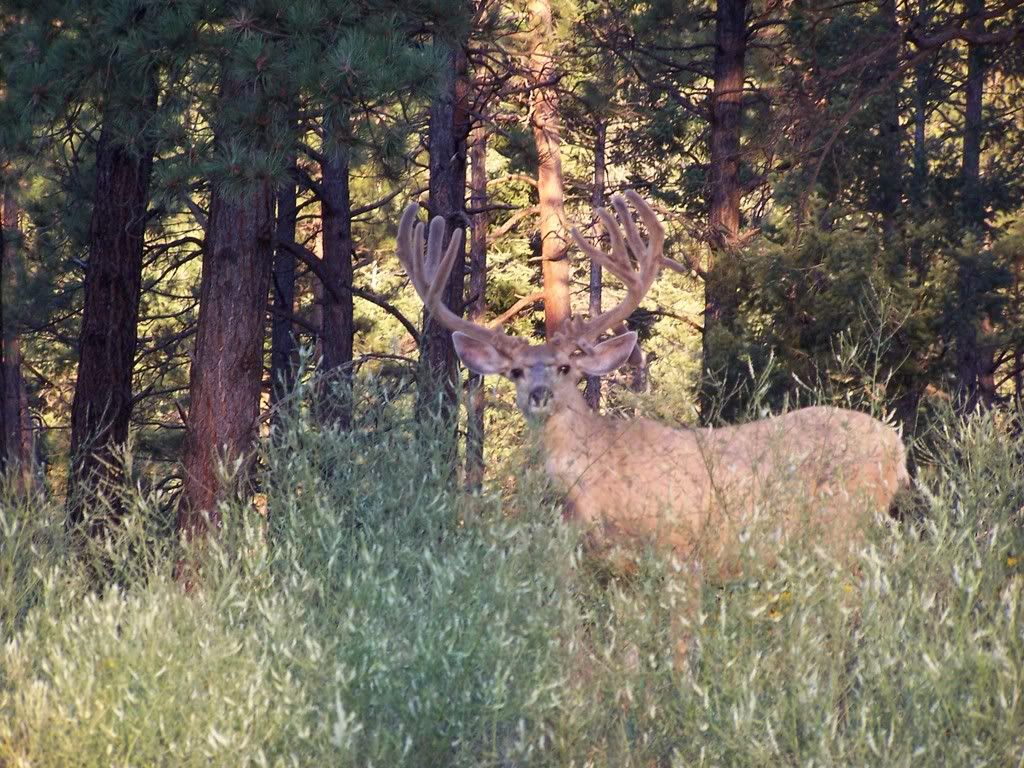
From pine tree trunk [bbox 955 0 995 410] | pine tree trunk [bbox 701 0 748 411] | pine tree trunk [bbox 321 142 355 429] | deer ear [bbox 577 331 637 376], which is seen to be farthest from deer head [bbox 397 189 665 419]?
pine tree trunk [bbox 701 0 748 411]

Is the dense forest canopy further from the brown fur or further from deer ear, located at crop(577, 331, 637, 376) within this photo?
deer ear, located at crop(577, 331, 637, 376)

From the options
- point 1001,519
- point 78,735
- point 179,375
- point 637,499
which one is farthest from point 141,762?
point 179,375

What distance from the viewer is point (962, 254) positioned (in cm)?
1263

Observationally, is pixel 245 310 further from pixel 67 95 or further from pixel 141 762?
pixel 141 762

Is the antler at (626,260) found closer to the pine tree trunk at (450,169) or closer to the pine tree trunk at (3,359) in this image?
the pine tree trunk at (450,169)

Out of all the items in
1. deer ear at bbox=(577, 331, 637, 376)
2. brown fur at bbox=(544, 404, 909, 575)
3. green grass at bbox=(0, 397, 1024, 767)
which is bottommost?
green grass at bbox=(0, 397, 1024, 767)

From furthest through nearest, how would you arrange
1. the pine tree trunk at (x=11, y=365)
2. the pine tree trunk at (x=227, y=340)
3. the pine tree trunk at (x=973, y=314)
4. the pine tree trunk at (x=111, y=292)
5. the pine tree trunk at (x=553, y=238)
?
the pine tree trunk at (x=553, y=238) → the pine tree trunk at (x=11, y=365) → the pine tree trunk at (x=973, y=314) → the pine tree trunk at (x=111, y=292) → the pine tree trunk at (x=227, y=340)

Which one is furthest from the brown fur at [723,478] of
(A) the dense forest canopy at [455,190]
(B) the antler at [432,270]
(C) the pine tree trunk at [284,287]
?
(C) the pine tree trunk at [284,287]

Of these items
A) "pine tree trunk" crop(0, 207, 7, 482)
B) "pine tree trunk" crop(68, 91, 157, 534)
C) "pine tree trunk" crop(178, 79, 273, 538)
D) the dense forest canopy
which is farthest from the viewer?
"pine tree trunk" crop(0, 207, 7, 482)

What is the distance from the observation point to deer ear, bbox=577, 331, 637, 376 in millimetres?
8281

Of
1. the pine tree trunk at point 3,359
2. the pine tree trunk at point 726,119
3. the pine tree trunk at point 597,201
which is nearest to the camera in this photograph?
the pine tree trunk at point 726,119

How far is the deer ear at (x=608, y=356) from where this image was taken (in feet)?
27.2

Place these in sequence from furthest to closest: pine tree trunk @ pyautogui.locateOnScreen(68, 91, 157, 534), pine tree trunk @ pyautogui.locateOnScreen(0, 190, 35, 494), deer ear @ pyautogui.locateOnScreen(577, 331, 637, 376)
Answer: pine tree trunk @ pyautogui.locateOnScreen(0, 190, 35, 494) → pine tree trunk @ pyautogui.locateOnScreen(68, 91, 157, 534) → deer ear @ pyautogui.locateOnScreen(577, 331, 637, 376)

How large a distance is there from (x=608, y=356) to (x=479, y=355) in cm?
82
